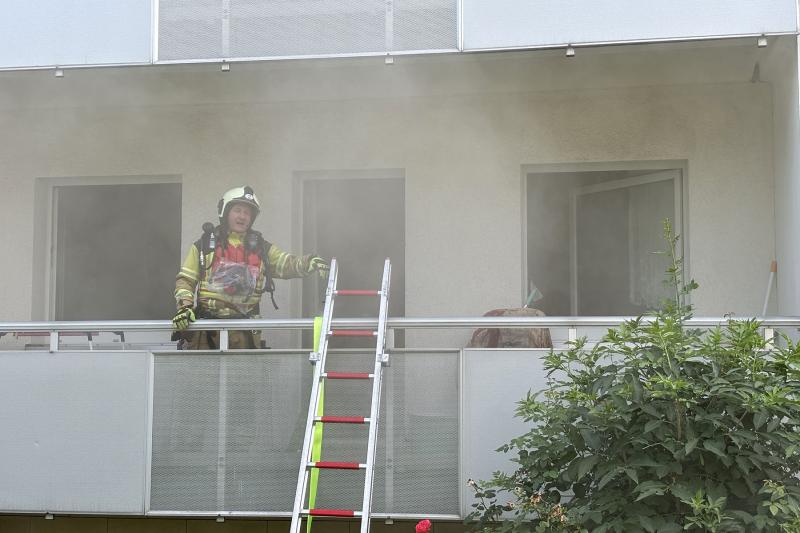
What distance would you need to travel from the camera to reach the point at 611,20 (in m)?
5.46

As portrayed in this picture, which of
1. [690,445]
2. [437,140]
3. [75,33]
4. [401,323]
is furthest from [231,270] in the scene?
[690,445]

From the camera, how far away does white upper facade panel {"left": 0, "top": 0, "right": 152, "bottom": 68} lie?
19.2 feet

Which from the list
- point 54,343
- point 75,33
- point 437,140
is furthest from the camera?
point 437,140

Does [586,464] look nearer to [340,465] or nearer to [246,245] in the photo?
[340,465]

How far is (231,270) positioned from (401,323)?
49.2 inches

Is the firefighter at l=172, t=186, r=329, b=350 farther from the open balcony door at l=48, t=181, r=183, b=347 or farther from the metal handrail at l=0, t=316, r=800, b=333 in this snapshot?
the open balcony door at l=48, t=181, r=183, b=347

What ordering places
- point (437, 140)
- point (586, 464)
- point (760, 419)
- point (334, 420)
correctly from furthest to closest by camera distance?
point (437, 140) < point (334, 420) < point (586, 464) < point (760, 419)

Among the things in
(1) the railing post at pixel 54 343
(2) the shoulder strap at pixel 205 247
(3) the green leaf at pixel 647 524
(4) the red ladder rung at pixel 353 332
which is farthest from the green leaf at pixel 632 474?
(1) the railing post at pixel 54 343

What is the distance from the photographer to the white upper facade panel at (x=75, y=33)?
231 inches

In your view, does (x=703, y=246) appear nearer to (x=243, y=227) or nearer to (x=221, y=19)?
(x=243, y=227)

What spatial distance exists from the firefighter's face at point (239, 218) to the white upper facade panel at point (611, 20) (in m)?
1.68

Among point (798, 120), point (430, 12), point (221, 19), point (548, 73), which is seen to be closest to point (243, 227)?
point (221, 19)

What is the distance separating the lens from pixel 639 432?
Result: 4105 millimetres

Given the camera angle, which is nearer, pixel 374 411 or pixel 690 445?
pixel 690 445
